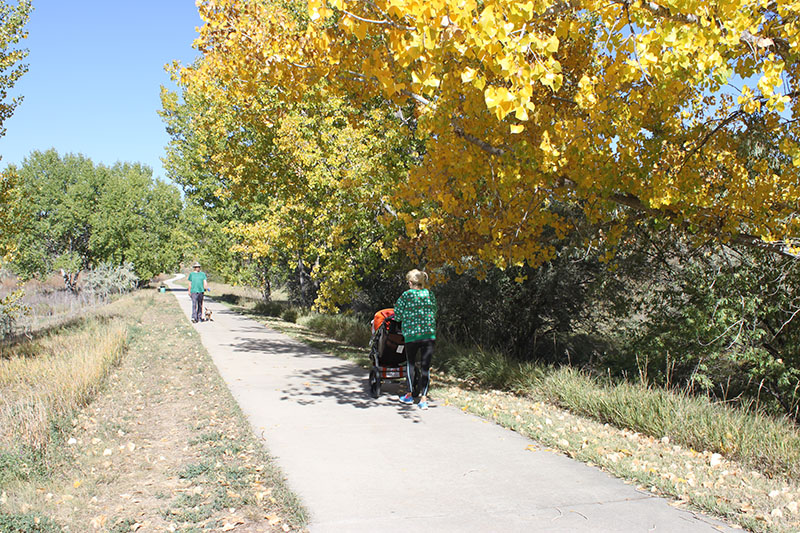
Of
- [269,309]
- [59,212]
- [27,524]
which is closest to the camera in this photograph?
[27,524]

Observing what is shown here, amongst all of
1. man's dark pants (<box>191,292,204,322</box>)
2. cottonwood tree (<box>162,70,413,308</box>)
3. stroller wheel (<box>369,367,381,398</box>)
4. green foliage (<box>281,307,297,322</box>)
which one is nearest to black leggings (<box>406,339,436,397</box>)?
stroller wheel (<box>369,367,381,398</box>)

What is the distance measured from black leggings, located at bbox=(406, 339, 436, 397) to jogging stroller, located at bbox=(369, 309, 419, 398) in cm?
25

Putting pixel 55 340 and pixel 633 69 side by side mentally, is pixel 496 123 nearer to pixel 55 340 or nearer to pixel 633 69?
pixel 633 69

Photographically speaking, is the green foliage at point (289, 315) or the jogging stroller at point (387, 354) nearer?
the jogging stroller at point (387, 354)

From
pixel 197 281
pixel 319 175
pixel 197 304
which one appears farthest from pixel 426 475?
pixel 197 304

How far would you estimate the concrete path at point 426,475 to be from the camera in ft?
12.9

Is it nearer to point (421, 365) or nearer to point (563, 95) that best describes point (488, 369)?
point (421, 365)

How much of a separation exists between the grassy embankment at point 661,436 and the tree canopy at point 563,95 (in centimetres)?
192

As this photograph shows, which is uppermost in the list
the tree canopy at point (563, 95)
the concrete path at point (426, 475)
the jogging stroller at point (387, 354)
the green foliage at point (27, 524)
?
the tree canopy at point (563, 95)

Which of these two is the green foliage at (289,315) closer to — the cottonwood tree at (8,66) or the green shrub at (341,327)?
the green shrub at (341,327)

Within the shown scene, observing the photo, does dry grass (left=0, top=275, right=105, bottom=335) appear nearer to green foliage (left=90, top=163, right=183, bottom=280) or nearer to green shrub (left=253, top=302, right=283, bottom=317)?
green shrub (left=253, top=302, right=283, bottom=317)

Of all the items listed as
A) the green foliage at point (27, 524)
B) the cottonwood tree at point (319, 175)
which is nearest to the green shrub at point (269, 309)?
the cottonwood tree at point (319, 175)

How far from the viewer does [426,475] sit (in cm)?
483

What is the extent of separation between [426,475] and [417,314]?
2.82 metres
